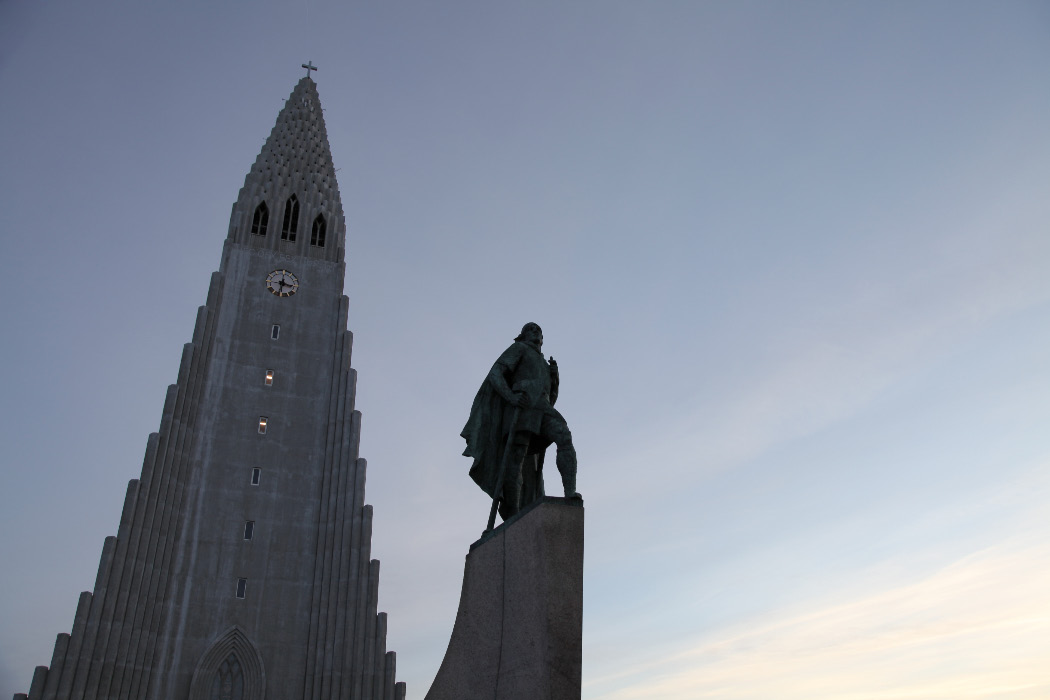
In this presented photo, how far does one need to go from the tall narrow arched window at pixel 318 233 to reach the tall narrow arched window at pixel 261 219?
276 centimetres

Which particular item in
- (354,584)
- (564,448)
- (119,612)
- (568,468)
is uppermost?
(354,584)

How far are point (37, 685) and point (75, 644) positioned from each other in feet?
6.46

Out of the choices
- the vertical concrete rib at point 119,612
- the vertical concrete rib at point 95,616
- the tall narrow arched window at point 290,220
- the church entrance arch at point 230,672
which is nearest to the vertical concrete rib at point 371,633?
the church entrance arch at point 230,672

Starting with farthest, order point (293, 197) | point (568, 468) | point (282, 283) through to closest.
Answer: point (293, 197), point (282, 283), point (568, 468)

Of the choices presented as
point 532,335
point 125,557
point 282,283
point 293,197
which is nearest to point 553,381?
point 532,335

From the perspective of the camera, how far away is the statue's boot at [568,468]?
9.88 meters

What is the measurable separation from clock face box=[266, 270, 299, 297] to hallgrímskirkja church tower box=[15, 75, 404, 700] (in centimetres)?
8

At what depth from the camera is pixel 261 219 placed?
167ft

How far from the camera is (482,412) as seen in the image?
37.2 feet

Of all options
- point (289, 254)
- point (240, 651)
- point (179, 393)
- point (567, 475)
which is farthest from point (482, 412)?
point (289, 254)

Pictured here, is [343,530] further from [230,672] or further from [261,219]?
[261,219]

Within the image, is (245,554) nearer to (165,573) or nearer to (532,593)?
(165,573)

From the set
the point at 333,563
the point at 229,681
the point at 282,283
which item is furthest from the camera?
the point at 282,283

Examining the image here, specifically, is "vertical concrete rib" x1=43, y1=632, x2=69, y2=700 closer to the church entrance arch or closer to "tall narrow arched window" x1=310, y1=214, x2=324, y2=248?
the church entrance arch
